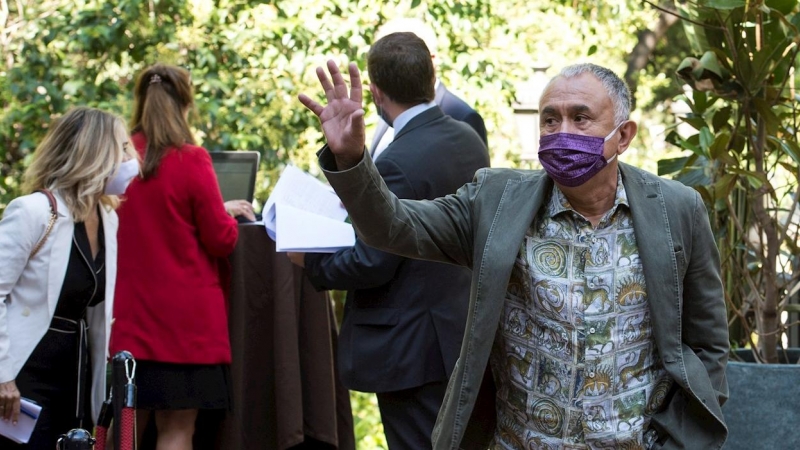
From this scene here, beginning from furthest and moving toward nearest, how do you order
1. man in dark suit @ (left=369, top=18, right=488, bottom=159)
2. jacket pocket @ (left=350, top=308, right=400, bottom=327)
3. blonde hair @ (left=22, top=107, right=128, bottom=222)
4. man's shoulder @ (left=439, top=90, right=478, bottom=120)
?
man's shoulder @ (left=439, top=90, right=478, bottom=120), man in dark suit @ (left=369, top=18, right=488, bottom=159), blonde hair @ (left=22, top=107, right=128, bottom=222), jacket pocket @ (left=350, top=308, right=400, bottom=327)

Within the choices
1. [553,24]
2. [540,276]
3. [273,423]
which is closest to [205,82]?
[273,423]

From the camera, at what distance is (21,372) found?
166 inches

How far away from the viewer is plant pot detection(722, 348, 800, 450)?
4.45 metres

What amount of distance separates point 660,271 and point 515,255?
369 mm

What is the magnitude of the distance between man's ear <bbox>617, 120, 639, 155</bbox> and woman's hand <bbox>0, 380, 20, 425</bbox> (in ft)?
7.72

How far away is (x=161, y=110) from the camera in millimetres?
5078

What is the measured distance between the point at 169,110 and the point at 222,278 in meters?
0.79

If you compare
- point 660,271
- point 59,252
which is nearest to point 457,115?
point 59,252

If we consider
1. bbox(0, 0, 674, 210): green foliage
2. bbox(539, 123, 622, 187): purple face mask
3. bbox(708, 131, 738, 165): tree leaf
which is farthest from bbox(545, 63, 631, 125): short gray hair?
bbox(0, 0, 674, 210): green foliage

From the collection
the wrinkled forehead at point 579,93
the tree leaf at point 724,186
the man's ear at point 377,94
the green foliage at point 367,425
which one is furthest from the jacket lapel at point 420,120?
the green foliage at point 367,425

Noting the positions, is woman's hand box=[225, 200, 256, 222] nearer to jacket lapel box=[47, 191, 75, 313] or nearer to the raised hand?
jacket lapel box=[47, 191, 75, 313]

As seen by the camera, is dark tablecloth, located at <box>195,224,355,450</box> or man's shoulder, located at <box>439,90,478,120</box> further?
man's shoulder, located at <box>439,90,478,120</box>

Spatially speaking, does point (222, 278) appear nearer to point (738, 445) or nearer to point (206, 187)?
point (206, 187)

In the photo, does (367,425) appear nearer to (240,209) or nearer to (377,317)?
(240,209)
